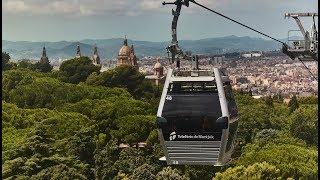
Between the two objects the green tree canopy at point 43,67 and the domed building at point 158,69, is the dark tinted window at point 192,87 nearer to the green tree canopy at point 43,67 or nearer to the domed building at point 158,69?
the green tree canopy at point 43,67

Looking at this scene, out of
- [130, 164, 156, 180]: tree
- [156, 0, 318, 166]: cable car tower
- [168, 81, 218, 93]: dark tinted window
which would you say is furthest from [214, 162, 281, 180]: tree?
[168, 81, 218, 93]: dark tinted window

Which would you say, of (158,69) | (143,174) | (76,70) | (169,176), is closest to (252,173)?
(169,176)

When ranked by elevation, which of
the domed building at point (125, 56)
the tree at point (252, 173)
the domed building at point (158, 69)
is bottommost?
the domed building at point (158, 69)

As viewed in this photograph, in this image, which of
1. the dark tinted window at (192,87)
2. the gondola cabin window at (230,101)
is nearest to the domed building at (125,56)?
the gondola cabin window at (230,101)

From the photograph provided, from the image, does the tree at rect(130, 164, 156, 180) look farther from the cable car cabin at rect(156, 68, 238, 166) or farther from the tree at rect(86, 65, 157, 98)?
the tree at rect(86, 65, 157, 98)

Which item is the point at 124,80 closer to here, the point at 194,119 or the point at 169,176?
the point at 169,176

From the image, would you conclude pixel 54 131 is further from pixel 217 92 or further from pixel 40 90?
pixel 217 92
